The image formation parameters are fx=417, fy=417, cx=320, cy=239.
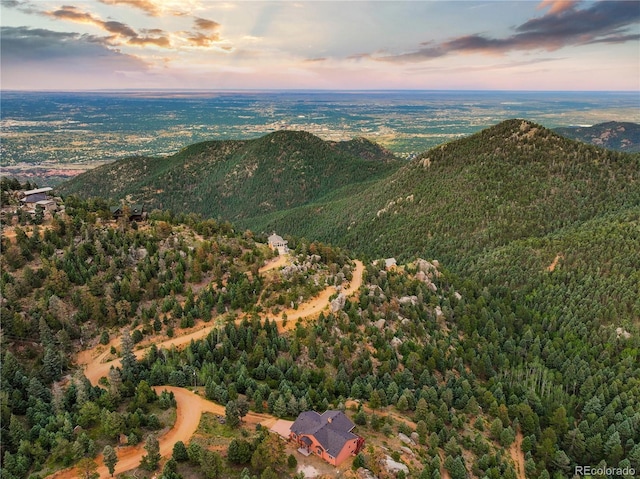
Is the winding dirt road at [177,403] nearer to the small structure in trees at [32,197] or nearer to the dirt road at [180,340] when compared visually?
the dirt road at [180,340]

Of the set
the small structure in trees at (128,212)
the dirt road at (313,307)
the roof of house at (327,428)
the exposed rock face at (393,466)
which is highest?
the small structure in trees at (128,212)

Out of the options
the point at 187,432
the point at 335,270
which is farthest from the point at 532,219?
the point at 187,432

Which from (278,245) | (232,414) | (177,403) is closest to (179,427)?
(177,403)

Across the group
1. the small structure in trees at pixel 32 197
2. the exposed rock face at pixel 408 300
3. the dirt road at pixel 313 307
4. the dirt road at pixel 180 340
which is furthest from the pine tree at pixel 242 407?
the small structure in trees at pixel 32 197

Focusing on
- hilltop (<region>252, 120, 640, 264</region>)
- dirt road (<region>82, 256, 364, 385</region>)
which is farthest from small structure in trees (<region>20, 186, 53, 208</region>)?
hilltop (<region>252, 120, 640, 264</region>)

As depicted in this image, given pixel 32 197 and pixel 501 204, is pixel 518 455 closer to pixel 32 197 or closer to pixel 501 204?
pixel 501 204
